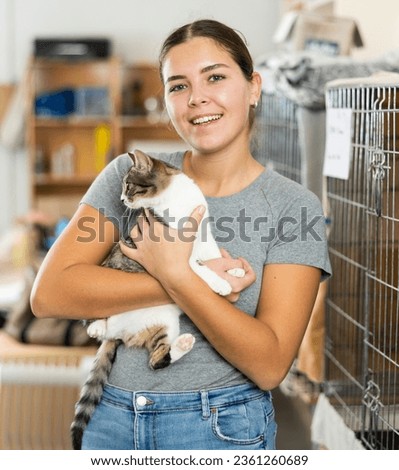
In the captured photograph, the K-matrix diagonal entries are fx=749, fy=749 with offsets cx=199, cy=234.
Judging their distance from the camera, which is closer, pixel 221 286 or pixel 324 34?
pixel 221 286

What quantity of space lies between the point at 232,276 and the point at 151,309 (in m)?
0.17

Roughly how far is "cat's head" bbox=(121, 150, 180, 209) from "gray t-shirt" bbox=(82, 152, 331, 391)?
0.13 ft

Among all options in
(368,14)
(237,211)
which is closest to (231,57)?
(237,211)

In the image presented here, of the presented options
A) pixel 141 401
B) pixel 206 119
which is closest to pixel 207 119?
pixel 206 119

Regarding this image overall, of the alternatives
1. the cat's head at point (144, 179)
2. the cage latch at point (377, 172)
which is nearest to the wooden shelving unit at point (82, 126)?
the cage latch at point (377, 172)

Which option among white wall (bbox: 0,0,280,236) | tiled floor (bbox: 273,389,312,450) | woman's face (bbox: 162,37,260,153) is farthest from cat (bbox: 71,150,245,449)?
white wall (bbox: 0,0,280,236)

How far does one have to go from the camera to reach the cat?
125cm

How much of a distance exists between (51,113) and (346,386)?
4649mm

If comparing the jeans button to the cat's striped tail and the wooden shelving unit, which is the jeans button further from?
the wooden shelving unit

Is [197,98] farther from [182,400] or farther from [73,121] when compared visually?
[73,121]

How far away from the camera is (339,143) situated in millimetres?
1738

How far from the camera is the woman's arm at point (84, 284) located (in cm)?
123

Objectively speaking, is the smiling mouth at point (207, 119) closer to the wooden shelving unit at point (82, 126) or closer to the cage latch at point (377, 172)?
the cage latch at point (377, 172)

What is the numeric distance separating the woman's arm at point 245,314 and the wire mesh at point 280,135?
109 centimetres
